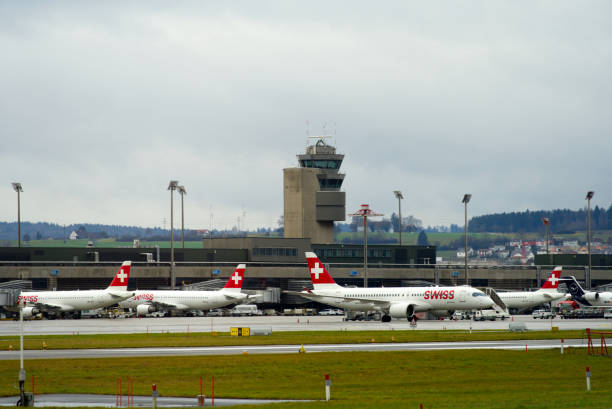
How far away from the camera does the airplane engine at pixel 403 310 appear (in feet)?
360

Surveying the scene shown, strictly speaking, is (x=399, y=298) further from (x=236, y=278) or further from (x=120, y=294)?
(x=120, y=294)

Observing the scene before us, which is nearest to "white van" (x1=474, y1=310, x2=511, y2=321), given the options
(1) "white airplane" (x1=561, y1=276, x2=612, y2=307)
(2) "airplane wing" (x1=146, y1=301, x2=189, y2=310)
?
(1) "white airplane" (x1=561, y1=276, x2=612, y2=307)

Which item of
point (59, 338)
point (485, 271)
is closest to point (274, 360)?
point (59, 338)

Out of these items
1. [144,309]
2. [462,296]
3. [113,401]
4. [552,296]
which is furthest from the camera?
[144,309]

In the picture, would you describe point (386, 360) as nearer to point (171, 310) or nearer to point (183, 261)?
point (171, 310)


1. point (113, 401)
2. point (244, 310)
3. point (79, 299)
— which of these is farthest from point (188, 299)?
point (113, 401)

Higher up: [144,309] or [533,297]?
[533,297]

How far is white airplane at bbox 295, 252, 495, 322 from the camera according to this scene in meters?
109

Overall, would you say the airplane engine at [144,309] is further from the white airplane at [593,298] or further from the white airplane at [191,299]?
the white airplane at [593,298]

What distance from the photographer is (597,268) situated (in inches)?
7397

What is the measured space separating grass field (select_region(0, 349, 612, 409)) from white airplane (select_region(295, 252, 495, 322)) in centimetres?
4684

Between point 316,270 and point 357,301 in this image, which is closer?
point 357,301

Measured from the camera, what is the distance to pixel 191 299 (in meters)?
134

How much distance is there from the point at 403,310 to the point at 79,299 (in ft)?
151
